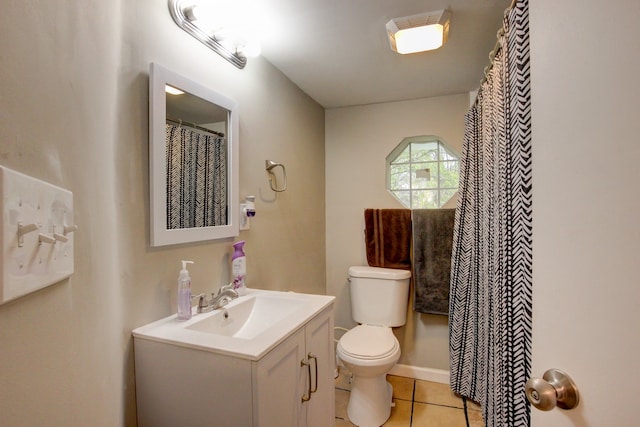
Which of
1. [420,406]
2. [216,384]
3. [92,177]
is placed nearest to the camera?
[92,177]

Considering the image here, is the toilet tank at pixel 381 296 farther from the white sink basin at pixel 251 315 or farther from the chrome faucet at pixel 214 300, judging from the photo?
the chrome faucet at pixel 214 300

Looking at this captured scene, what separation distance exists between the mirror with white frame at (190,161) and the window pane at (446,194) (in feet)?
5.43

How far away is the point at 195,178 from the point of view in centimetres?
132

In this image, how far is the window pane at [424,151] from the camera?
2533 millimetres

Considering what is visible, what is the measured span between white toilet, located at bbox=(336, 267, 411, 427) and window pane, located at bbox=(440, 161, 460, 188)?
2.44 feet

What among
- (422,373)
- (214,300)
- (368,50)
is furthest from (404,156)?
(214,300)

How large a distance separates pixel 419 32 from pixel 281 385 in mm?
1609

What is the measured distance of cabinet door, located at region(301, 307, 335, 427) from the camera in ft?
4.10

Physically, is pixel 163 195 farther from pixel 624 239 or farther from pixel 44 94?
pixel 624 239

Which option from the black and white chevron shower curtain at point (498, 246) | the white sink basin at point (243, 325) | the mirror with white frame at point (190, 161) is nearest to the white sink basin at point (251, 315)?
the white sink basin at point (243, 325)

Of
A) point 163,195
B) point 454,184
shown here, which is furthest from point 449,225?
point 163,195

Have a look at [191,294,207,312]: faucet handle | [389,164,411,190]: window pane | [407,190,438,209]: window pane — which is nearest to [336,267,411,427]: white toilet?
[407,190,438,209]: window pane

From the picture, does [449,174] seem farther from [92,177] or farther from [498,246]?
[92,177]

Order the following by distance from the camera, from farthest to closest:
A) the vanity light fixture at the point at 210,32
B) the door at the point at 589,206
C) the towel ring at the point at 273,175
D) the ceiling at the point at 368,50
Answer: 1. the towel ring at the point at 273,175
2. the ceiling at the point at 368,50
3. the vanity light fixture at the point at 210,32
4. the door at the point at 589,206
